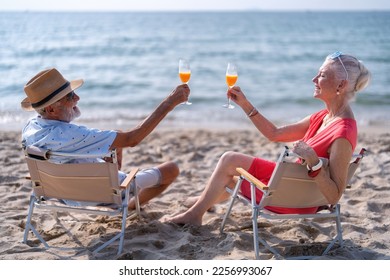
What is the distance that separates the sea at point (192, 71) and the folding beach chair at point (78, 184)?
5286 mm

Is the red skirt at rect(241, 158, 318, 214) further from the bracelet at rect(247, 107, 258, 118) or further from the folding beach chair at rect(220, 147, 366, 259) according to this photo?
the bracelet at rect(247, 107, 258, 118)

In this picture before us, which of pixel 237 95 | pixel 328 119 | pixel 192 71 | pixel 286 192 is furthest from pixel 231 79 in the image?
pixel 192 71

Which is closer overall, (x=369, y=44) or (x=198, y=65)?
(x=198, y=65)

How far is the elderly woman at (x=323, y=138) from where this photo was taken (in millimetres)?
3207

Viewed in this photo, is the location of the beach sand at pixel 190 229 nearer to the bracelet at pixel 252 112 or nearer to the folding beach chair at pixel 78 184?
the folding beach chair at pixel 78 184

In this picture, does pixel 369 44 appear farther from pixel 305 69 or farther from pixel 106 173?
pixel 106 173

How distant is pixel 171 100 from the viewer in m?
3.49

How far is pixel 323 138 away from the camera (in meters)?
3.36

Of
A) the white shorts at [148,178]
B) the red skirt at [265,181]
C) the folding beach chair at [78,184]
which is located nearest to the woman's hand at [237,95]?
the red skirt at [265,181]

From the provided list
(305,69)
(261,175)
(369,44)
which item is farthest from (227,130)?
(369,44)

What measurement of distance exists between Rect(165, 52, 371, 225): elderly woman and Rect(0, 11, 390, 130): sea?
4940mm
